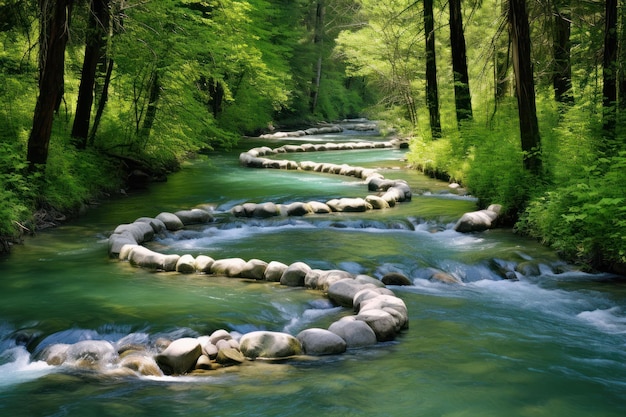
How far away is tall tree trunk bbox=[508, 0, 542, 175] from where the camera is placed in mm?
10383

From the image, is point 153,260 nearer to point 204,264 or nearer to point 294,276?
point 204,264

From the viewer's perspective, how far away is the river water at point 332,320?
484 cm

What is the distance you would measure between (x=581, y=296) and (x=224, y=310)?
4.10m

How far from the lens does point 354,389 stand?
5.02 meters

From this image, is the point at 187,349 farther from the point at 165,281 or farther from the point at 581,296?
the point at 581,296

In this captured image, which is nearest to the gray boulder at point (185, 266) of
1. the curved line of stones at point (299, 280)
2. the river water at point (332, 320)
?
the curved line of stones at point (299, 280)

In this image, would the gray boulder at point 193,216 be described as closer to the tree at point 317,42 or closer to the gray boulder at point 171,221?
the gray boulder at point 171,221

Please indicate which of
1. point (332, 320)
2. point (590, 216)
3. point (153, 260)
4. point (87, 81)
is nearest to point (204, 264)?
point (153, 260)

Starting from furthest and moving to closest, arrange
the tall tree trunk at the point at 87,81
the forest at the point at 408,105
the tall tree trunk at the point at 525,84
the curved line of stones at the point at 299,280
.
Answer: the tall tree trunk at the point at 87,81
the tall tree trunk at the point at 525,84
the forest at the point at 408,105
the curved line of stones at the point at 299,280

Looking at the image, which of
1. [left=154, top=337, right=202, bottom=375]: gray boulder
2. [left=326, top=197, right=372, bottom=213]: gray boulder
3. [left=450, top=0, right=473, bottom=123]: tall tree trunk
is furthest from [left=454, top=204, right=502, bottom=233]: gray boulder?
[left=154, top=337, right=202, bottom=375]: gray boulder

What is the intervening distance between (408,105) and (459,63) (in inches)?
282

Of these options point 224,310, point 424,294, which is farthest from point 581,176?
point 224,310

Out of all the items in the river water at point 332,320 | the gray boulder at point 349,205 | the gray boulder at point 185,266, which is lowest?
the river water at point 332,320

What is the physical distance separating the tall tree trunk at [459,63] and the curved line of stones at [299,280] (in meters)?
3.56
